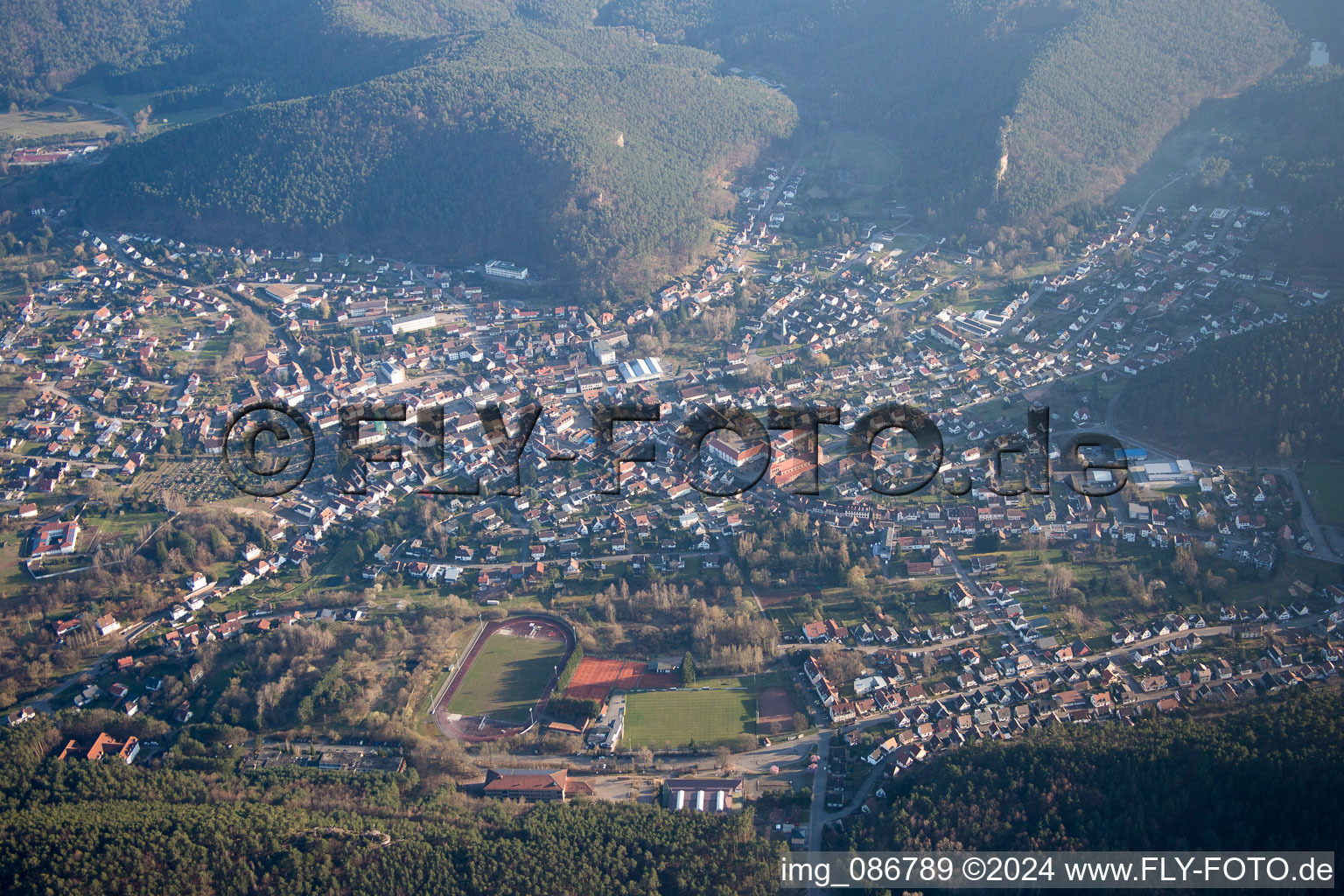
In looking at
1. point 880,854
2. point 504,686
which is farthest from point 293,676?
point 880,854

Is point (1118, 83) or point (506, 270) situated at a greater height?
point (1118, 83)

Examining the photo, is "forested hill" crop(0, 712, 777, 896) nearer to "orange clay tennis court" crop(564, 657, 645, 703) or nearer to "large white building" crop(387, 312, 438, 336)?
"orange clay tennis court" crop(564, 657, 645, 703)

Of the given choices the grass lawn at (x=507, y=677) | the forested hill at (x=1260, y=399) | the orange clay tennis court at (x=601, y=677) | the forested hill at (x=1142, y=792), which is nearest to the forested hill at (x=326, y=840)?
the grass lawn at (x=507, y=677)

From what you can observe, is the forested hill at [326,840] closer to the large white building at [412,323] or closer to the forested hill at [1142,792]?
the forested hill at [1142,792]

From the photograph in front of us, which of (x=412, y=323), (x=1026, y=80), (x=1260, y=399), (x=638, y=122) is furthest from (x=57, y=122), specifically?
(x=1260, y=399)

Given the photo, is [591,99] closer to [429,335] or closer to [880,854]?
[429,335]

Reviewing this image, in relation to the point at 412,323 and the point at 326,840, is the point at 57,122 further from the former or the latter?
the point at 326,840
